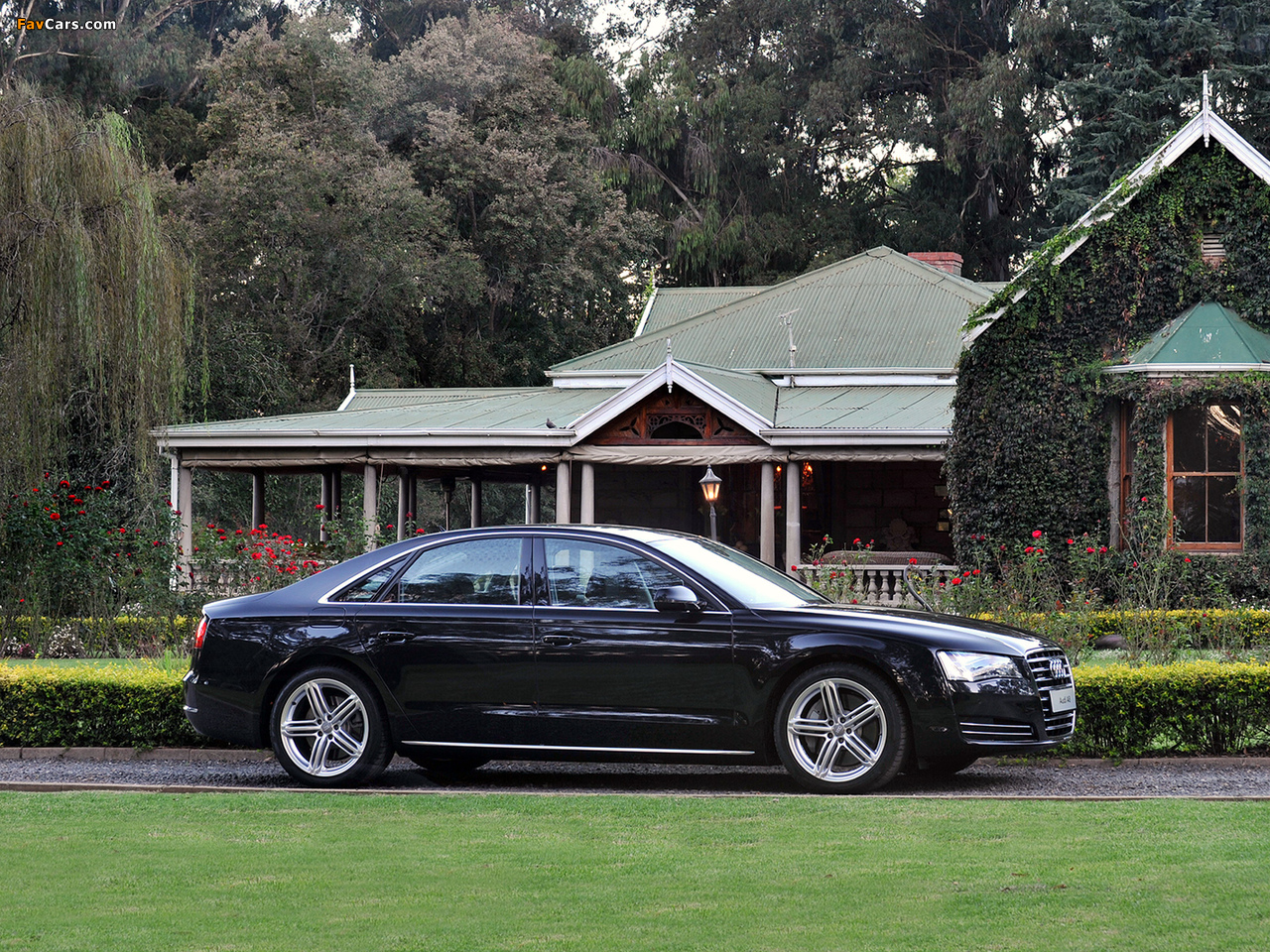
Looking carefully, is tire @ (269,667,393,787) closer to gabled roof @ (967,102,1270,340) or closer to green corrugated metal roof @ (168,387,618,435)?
gabled roof @ (967,102,1270,340)

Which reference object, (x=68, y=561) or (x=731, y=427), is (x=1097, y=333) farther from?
(x=68, y=561)

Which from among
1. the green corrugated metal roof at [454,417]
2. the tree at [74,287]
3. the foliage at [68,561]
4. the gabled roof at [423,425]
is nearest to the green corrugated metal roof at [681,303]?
the green corrugated metal roof at [454,417]

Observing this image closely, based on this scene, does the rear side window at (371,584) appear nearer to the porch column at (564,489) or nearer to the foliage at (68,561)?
the foliage at (68,561)

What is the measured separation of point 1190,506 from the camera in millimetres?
19328

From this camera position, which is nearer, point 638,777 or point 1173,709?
point 638,777

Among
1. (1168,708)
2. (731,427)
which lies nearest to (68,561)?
(731,427)

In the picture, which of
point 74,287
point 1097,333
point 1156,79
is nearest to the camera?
point 74,287

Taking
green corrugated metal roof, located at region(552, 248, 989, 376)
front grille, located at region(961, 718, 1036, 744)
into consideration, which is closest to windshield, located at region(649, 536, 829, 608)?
front grille, located at region(961, 718, 1036, 744)

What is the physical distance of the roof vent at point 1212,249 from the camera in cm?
1944

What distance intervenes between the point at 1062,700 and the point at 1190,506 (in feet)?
37.6

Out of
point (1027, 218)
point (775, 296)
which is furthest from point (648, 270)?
point (775, 296)

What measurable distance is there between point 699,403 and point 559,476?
2478mm

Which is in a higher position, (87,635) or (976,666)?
(976,666)

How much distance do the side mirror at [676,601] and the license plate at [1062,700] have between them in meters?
2.07
